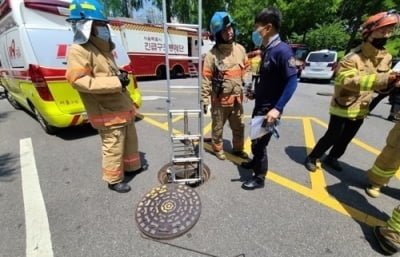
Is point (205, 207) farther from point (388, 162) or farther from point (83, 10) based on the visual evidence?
point (83, 10)

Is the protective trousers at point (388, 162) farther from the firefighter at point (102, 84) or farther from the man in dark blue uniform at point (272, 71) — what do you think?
the firefighter at point (102, 84)

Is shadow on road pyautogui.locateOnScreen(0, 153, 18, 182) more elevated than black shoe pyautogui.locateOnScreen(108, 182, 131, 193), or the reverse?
black shoe pyautogui.locateOnScreen(108, 182, 131, 193)

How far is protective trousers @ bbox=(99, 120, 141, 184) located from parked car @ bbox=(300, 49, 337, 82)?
11.6 m

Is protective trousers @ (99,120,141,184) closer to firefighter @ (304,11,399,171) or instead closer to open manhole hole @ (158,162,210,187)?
open manhole hole @ (158,162,210,187)

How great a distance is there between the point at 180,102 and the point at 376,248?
607cm

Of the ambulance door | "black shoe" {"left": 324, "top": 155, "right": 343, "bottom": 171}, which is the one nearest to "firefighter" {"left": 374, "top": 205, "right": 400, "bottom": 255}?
"black shoe" {"left": 324, "top": 155, "right": 343, "bottom": 171}

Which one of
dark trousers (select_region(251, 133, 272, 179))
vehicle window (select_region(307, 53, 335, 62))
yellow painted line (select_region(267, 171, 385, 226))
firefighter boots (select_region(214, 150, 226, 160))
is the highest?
vehicle window (select_region(307, 53, 335, 62))

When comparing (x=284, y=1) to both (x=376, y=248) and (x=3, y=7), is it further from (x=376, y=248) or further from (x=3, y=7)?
(x=376, y=248)

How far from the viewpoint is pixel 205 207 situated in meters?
2.44

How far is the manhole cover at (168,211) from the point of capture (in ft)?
7.04

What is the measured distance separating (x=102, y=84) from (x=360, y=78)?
7.97ft

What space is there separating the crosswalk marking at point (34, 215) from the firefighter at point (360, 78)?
3123 millimetres

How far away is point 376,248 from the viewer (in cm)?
196

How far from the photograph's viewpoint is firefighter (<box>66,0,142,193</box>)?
7.12 ft
